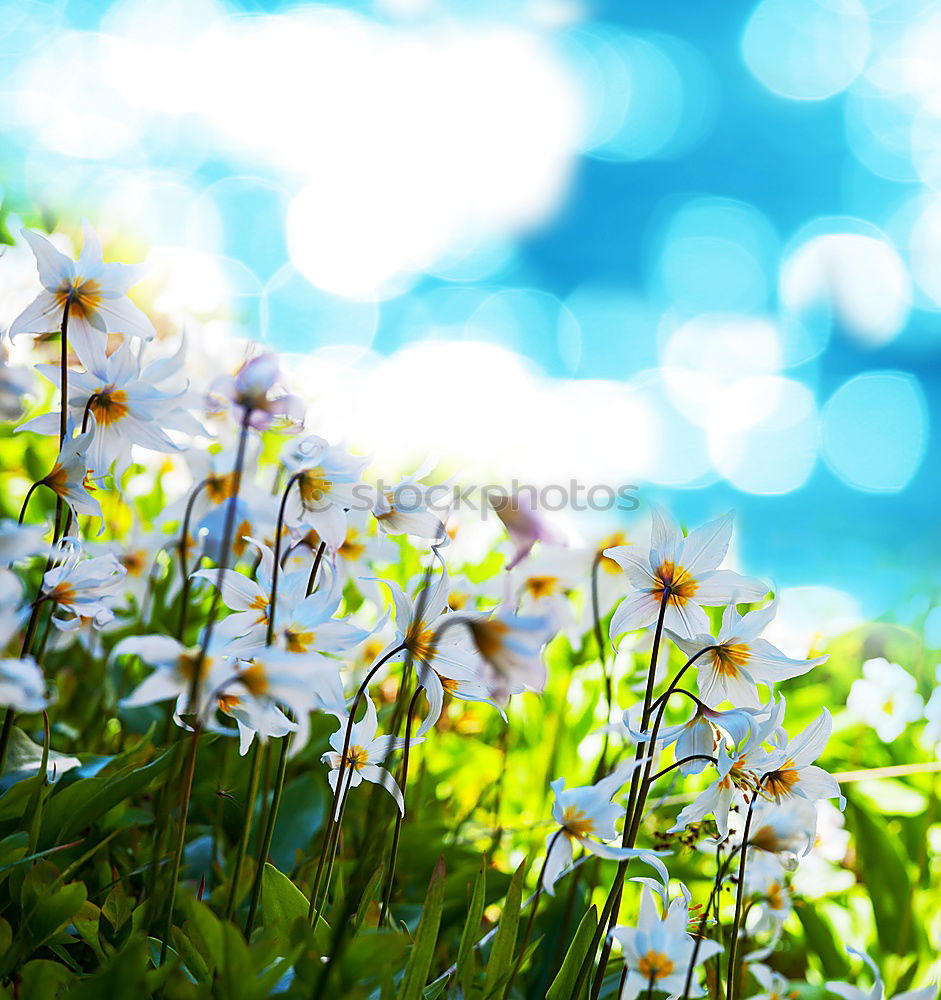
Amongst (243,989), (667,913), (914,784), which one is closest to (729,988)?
(667,913)

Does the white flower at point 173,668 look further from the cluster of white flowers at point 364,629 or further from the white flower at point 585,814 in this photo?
the white flower at point 585,814

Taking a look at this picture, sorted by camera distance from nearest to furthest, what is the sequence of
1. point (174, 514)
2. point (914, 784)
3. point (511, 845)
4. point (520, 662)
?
1. point (520, 662)
2. point (174, 514)
3. point (511, 845)
4. point (914, 784)

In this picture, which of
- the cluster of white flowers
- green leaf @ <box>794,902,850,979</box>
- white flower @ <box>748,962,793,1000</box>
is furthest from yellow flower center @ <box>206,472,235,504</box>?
green leaf @ <box>794,902,850,979</box>

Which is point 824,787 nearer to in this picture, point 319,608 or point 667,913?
point 667,913

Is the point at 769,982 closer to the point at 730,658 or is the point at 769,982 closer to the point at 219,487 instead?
the point at 730,658

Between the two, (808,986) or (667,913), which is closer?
(667,913)

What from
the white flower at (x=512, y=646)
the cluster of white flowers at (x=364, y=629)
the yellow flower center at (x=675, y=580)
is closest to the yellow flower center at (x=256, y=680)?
the cluster of white flowers at (x=364, y=629)

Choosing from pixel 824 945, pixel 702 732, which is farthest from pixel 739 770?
pixel 824 945
